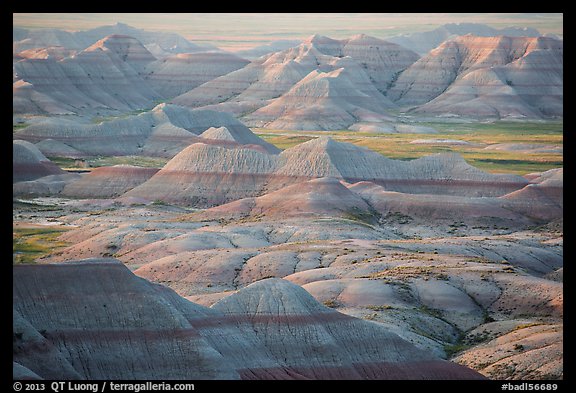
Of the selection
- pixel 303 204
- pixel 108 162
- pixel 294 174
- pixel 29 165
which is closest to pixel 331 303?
pixel 303 204

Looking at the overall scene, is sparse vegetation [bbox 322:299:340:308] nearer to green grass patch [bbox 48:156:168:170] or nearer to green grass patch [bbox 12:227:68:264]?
green grass patch [bbox 12:227:68:264]

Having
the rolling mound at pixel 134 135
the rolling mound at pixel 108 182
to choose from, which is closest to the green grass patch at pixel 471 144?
the rolling mound at pixel 134 135

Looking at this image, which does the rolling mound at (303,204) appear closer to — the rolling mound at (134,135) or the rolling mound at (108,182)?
the rolling mound at (108,182)

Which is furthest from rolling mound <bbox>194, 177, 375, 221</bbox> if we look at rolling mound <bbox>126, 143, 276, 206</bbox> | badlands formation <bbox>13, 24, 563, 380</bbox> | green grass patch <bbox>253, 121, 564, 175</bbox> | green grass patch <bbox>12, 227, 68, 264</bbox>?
green grass patch <bbox>253, 121, 564, 175</bbox>

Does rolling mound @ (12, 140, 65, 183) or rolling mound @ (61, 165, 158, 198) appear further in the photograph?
rolling mound @ (12, 140, 65, 183)

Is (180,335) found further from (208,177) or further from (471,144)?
(471,144)

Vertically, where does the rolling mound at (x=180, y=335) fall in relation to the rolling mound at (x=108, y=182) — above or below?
above

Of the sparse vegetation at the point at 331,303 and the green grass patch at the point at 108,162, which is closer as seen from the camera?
the sparse vegetation at the point at 331,303
